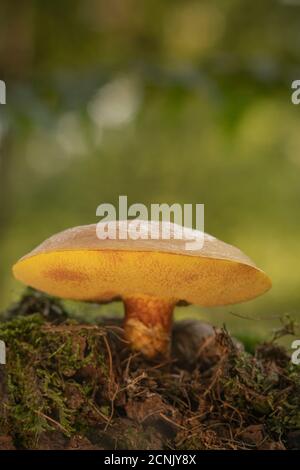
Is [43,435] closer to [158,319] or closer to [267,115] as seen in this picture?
[158,319]

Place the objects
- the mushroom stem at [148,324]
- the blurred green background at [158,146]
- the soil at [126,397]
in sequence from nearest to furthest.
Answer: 1. the soil at [126,397]
2. the mushroom stem at [148,324]
3. the blurred green background at [158,146]

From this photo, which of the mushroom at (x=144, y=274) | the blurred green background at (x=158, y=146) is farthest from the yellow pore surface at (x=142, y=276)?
the blurred green background at (x=158, y=146)

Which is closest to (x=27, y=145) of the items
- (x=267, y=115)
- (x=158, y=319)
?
(x=267, y=115)

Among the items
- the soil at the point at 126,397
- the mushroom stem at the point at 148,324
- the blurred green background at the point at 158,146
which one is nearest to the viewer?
the soil at the point at 126,397

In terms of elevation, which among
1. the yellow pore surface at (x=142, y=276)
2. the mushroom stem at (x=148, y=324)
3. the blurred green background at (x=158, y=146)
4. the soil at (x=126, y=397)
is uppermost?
the blurred green background at (x=158, y=146)

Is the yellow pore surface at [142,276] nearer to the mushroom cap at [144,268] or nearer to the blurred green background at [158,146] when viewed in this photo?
the mushroom cap at [144,268]

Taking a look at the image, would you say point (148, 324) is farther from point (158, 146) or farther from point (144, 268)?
point (158, 146)

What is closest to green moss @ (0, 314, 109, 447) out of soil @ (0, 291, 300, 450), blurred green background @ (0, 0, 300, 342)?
soil @ (0, 291, 300, 450)

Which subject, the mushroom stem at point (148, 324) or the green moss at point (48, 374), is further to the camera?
the mushroom stem at point (148, 324)

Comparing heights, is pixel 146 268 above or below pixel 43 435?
above
